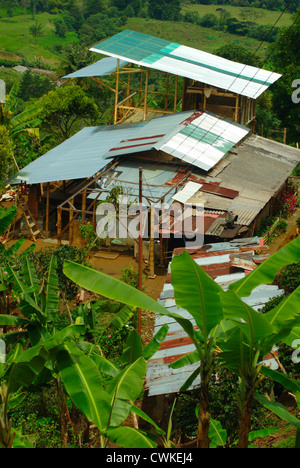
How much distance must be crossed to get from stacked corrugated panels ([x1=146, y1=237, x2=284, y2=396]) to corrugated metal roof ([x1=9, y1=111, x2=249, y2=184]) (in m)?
5.97

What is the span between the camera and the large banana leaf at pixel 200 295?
6.22 m

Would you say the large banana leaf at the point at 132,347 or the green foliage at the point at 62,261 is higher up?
the large banana leaf at the point at 132,347

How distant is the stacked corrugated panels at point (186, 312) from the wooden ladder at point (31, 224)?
26.4ft

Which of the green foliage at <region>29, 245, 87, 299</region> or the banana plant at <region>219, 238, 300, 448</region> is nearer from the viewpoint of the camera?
the banana plant at <region>219, 238, 300, 448</region>

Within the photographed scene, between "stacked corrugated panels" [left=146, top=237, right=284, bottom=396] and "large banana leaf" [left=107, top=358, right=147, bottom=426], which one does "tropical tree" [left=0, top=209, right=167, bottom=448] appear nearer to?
"large banana leaf" [left=107, top=358, right=147, bottom=426]

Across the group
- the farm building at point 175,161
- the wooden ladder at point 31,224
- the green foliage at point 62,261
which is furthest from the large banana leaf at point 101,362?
the wooden ladder at point 31,224

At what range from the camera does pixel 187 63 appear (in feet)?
78.5

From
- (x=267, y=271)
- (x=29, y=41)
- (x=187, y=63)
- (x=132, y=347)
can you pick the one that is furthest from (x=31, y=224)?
(x=29, y=41)

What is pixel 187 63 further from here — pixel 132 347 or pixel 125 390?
pixel 125 390

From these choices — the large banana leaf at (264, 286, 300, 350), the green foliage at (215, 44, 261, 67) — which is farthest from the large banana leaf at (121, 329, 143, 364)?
the green foliage at (215, 44, 261, 67)

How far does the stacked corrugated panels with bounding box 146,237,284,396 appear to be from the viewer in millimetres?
9344

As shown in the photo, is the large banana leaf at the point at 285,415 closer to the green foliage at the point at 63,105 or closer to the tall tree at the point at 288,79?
the green foliage at the point at 63,105

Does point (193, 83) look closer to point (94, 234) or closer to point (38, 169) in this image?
point (38, 169)

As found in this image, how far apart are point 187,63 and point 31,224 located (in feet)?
32.0
